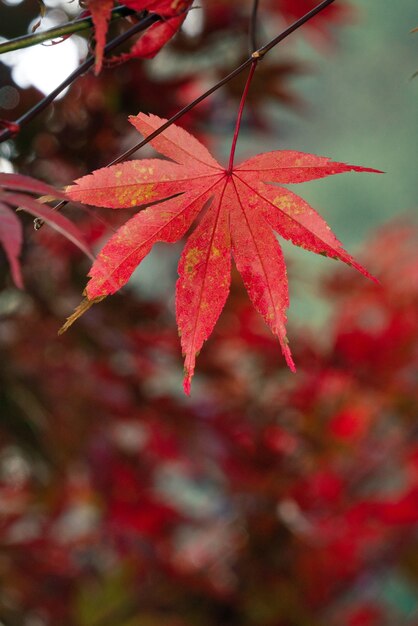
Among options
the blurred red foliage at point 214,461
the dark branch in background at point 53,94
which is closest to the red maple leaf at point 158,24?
the dark branch in background at point 53,94

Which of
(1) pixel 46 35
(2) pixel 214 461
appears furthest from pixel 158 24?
(2) pixel 214 461

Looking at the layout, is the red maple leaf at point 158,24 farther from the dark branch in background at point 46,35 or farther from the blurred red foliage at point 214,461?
the blurred red foliage at point 214,461

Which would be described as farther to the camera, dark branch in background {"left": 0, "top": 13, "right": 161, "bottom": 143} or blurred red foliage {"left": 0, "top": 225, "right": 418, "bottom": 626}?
blurred red foliage {"left": 0, "top": 225, "right": 418, "bottom": 626}

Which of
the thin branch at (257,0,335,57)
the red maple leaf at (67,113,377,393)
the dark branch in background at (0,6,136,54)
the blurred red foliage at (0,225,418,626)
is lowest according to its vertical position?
the red maple leaf at (67,113,377,393)

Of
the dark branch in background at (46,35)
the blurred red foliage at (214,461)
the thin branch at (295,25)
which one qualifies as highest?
the blurred red foliage at (214,461)

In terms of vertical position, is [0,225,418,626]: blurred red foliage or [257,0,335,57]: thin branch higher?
[0,225,418,626]: blurred red foliage

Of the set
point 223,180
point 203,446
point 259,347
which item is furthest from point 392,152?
point 223,180

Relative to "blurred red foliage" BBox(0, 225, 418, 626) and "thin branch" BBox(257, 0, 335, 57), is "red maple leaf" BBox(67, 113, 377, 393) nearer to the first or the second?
"thin branch" BBox(257, 0, 335, 57)

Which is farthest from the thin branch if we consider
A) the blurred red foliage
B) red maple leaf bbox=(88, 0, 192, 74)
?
the blurred red foliage

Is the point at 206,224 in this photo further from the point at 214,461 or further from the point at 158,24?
the point at 214,461

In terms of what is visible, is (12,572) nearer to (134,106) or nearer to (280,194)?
(134,106)
